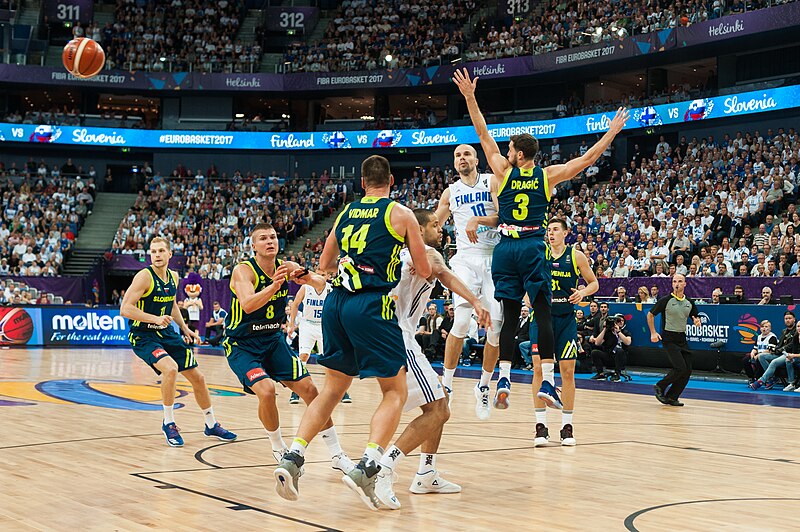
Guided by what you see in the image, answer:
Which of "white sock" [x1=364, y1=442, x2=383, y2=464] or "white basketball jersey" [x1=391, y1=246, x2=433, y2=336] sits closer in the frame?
"white sock" [x1=364, y1=442, x2=383, y2=464]

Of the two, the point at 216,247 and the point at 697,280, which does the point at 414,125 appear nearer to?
the point at 216,247

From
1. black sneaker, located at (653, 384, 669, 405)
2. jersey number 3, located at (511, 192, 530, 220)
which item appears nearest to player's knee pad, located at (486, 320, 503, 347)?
jersey number 3, located at (511, 192, 530, 220)

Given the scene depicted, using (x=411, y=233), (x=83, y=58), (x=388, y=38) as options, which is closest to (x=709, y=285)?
(x=411, y=233)

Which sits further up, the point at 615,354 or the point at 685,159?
the point at 685,159

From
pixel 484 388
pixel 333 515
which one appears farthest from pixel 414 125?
pixel 333 515

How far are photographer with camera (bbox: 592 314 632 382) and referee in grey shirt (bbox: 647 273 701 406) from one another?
4725 millimetres

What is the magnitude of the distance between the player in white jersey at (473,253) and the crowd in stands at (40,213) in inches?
1096

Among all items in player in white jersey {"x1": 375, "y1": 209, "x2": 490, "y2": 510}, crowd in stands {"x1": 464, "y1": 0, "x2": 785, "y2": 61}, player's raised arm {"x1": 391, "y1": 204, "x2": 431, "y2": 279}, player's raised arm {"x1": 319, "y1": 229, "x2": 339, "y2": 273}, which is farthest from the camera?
crowd in stands {"x1": 464, "y1": 0, "x2": 785, "y2": 61}

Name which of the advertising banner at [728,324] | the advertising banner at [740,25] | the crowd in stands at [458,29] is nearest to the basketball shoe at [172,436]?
the advertising banner at [728,324]

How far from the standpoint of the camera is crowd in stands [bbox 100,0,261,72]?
45188 millimetres

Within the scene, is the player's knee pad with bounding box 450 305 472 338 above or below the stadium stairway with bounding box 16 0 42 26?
below

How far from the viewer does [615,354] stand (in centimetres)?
1975

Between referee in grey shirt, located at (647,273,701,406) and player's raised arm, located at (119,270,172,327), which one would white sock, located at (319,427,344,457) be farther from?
referee in grey shirt, located at (647,273,701,406)

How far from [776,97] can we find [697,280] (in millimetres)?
13117
